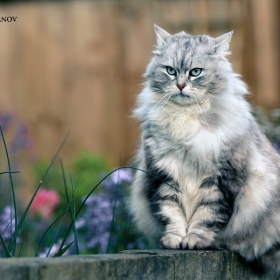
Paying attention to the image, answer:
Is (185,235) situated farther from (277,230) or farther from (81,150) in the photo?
(81,150)

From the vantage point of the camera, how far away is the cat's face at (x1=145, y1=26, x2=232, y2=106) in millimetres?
3027

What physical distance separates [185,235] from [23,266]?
1.21 meters

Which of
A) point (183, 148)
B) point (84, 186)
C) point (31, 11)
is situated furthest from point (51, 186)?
point (183, 148)

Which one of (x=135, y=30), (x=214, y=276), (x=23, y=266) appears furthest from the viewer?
(x=135, y=30)

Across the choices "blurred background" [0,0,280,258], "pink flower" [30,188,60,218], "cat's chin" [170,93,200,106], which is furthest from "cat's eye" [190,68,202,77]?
"blurred background" [0,0,280,258]

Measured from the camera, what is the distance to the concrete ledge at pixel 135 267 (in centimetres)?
187

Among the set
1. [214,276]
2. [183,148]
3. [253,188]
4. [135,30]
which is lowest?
[214,276]

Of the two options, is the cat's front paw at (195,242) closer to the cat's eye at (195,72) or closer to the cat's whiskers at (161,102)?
the cat's whiskers at (161,102)

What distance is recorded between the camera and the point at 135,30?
5.78m

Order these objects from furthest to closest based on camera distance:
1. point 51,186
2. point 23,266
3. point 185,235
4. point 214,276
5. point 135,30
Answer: point 135,30
point 51,186
point 185,235
point 214,276
point 23,266

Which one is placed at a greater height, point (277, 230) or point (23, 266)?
point (23, 266)

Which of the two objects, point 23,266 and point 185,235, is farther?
point 185,235

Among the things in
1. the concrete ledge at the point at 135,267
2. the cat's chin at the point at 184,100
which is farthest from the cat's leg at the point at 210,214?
the cat's chin at the point at 184,100

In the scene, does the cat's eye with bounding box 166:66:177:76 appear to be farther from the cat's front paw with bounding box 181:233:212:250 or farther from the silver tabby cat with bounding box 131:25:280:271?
the cat's front paw with bounding box 181:233:212:250
